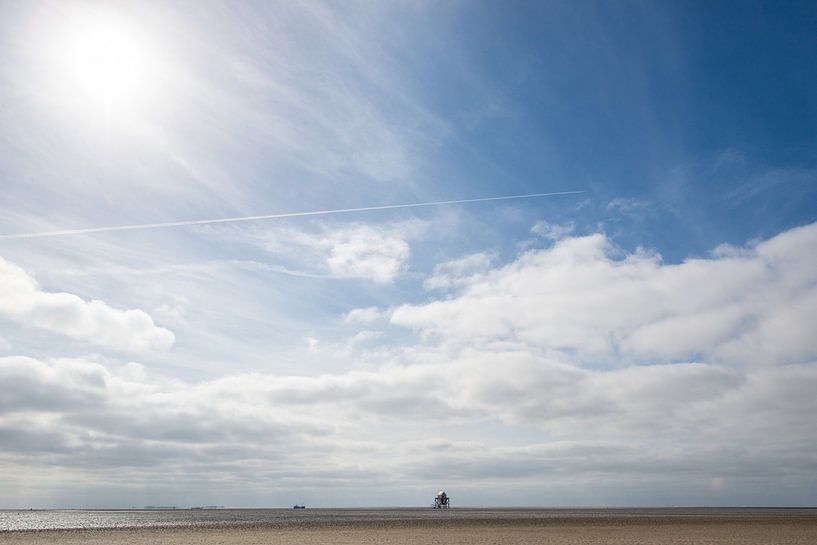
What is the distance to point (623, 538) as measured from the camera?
191ft

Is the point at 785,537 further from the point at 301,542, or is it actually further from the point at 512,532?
the point at 301,542

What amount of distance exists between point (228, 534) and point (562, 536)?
37.2 metres

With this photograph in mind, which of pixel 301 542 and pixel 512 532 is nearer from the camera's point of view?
pixel 301 542

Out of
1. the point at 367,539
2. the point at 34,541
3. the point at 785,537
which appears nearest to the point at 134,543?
the point at 34,541

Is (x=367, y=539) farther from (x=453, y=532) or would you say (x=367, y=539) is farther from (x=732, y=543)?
(x=732, y=543)

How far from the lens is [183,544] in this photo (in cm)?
5366

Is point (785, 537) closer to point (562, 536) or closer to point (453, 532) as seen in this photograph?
point (562, 536)

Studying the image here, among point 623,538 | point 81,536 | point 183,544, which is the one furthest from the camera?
point 81,536

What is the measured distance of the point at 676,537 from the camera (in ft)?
198

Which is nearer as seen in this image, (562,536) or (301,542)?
(301,542)

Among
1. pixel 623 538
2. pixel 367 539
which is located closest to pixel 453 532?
pixel 367 539

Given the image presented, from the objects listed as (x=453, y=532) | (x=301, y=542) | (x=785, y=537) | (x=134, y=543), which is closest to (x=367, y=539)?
(x=301, y=542)

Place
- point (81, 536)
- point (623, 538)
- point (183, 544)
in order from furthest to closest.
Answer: point (81, 536)
point (623, 538)
point (183, 544)

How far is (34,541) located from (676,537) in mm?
63935
